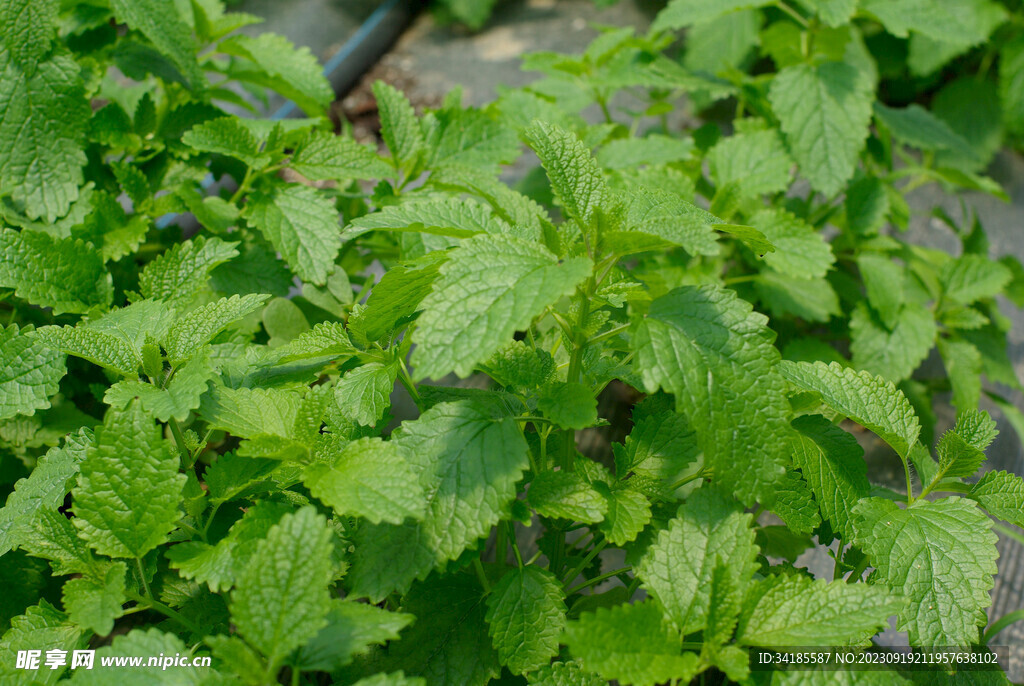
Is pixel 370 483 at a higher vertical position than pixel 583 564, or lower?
higher

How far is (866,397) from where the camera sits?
39.8 inches

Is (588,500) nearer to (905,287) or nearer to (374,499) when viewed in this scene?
(374,499)

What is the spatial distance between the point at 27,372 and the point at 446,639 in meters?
0.73

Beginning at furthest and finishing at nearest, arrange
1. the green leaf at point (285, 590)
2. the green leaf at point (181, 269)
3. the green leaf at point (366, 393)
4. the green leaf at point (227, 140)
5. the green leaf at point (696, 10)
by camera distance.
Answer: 1. the green leaf at point (696, 10)
2. the green leaf at point (227, 140)
3. the green leaf at point (181, 269)
4. the green leaf at point (366, 393)
5. the green leaf at point (285, 590)

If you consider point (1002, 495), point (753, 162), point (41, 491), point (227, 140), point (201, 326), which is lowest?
point (1002, 495)

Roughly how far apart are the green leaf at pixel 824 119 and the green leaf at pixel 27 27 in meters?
1.55

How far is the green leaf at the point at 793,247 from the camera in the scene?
143cm

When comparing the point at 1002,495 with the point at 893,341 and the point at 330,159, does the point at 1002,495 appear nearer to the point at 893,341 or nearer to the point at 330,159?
the point at 893,341

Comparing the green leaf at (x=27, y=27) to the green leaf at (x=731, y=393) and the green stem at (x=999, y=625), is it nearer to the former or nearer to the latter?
the green leaf at (x=731, y=393)

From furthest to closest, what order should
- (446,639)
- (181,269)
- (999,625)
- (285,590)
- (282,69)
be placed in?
1. (282,69)
2. (181,269)
3. (999,625)
4. (446,639)
5. (285,590)

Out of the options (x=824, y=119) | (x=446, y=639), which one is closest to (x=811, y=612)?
(x=446, y=639)

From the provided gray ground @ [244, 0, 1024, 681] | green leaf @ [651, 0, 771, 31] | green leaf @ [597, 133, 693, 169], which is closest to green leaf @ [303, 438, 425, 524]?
green leaf @ [597, 133, 693, 169]

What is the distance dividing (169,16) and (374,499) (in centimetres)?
115

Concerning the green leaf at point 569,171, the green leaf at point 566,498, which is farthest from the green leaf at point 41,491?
the green leaf at point 569,171
